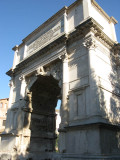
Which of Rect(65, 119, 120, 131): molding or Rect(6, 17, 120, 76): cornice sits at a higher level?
Rect(6, 17, 120, 76): cornice

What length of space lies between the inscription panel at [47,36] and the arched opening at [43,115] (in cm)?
299

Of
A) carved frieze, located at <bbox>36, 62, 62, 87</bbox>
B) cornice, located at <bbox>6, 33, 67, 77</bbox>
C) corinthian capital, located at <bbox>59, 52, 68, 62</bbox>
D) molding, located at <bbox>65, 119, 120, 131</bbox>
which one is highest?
cornice, located at <bbox>6, 33, 67, 77</bbox>

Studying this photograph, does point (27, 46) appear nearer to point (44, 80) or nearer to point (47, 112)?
point (44, 80)

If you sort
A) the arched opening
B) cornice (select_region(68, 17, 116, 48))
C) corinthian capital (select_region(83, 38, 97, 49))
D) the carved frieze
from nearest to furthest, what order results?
corinthian capital (select_region(83, 38, 97, 49)), cornice (select_region(68, 17, 116, 48)), the carved frieze, the arched opening

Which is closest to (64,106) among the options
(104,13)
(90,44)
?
(90,44)

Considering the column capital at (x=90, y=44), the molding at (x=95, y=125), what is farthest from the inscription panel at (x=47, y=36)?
the molding at (x=95, y=125)

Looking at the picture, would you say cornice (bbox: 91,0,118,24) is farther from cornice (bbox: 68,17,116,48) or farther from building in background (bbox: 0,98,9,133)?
building in background (bbox: 0,98,9,133)

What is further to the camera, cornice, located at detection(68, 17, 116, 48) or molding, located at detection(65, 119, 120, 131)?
cornice, located at detection(68, 17, 116, 48)

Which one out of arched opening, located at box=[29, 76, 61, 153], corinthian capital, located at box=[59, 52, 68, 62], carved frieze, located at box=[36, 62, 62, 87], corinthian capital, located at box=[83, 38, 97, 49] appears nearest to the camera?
corinthian capital, located at box=[83, 38, 97, 49]

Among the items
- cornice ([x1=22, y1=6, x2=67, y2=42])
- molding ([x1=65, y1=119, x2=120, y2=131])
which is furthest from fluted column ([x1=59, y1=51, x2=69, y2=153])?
cornice ([x1=22, y1=6, x2=67, y2=42])

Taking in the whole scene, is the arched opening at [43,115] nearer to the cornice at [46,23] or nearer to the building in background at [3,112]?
the cornice at [46,23]

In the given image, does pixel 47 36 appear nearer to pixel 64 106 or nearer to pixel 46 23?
→ pixel 46 23

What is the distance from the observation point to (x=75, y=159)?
8.16 meters

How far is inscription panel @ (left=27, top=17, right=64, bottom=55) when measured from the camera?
13.3 metres
